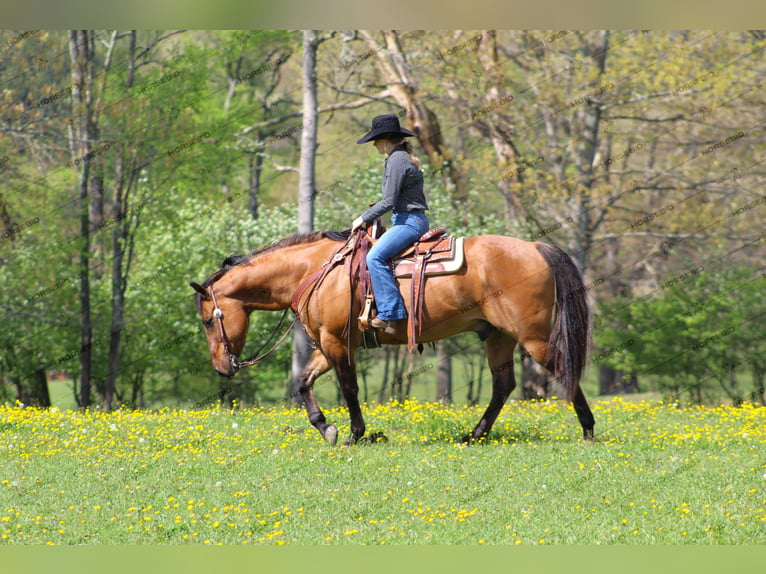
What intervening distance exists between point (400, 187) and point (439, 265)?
99 cm

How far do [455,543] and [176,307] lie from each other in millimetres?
19729

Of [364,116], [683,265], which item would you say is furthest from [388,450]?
[364,116]

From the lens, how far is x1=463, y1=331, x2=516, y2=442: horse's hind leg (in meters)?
10.4

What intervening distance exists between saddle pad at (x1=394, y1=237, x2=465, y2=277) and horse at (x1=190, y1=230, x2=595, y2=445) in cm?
8

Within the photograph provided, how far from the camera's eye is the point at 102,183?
2308 cm

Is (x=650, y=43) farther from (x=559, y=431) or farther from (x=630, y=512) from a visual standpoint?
(x=630, y=512)

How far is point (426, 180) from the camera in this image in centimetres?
2591

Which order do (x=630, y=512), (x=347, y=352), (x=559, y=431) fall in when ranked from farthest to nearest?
(x=559, y=431), (x=347, y=352), (x=630, y=512)

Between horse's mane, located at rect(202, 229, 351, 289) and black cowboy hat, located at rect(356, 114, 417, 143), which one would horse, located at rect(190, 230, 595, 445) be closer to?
horse's mane, located at rect(202, 229, 351, 289)
